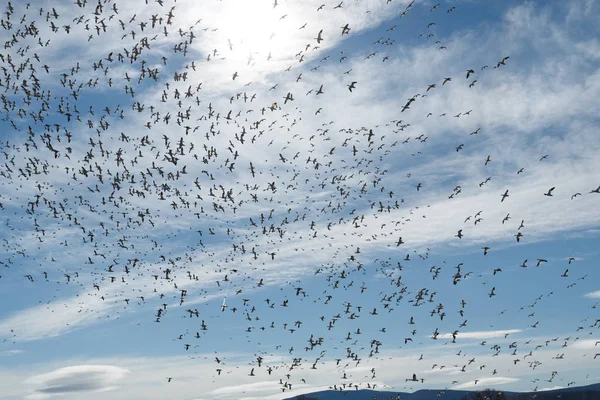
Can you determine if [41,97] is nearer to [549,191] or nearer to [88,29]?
[88,29]

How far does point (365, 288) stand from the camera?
72.2 metres

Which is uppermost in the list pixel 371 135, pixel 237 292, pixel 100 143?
pixel 100 143

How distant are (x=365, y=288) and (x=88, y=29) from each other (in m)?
47.3

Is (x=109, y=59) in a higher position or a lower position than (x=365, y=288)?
higher

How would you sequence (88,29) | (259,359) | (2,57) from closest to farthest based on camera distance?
(88,29) → (2,57) → (259,359)

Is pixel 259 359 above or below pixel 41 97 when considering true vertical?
below

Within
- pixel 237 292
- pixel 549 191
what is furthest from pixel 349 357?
pixel 549 191

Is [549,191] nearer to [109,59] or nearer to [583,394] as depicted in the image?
[109,59]

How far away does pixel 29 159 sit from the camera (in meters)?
64.2

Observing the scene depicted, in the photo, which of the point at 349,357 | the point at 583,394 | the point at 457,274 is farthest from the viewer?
the point at 583,394

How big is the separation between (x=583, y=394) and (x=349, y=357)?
154582 mm

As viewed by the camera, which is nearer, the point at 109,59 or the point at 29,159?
the point at 109,59

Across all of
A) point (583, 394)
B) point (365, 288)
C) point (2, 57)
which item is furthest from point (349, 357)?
point (583, 394)

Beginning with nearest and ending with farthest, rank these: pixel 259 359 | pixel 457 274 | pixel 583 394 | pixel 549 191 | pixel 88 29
Answer: pixel 549 191 < pixel 88 29 < pixel 457 274 < pixel 259 359 < pixel 583 394
